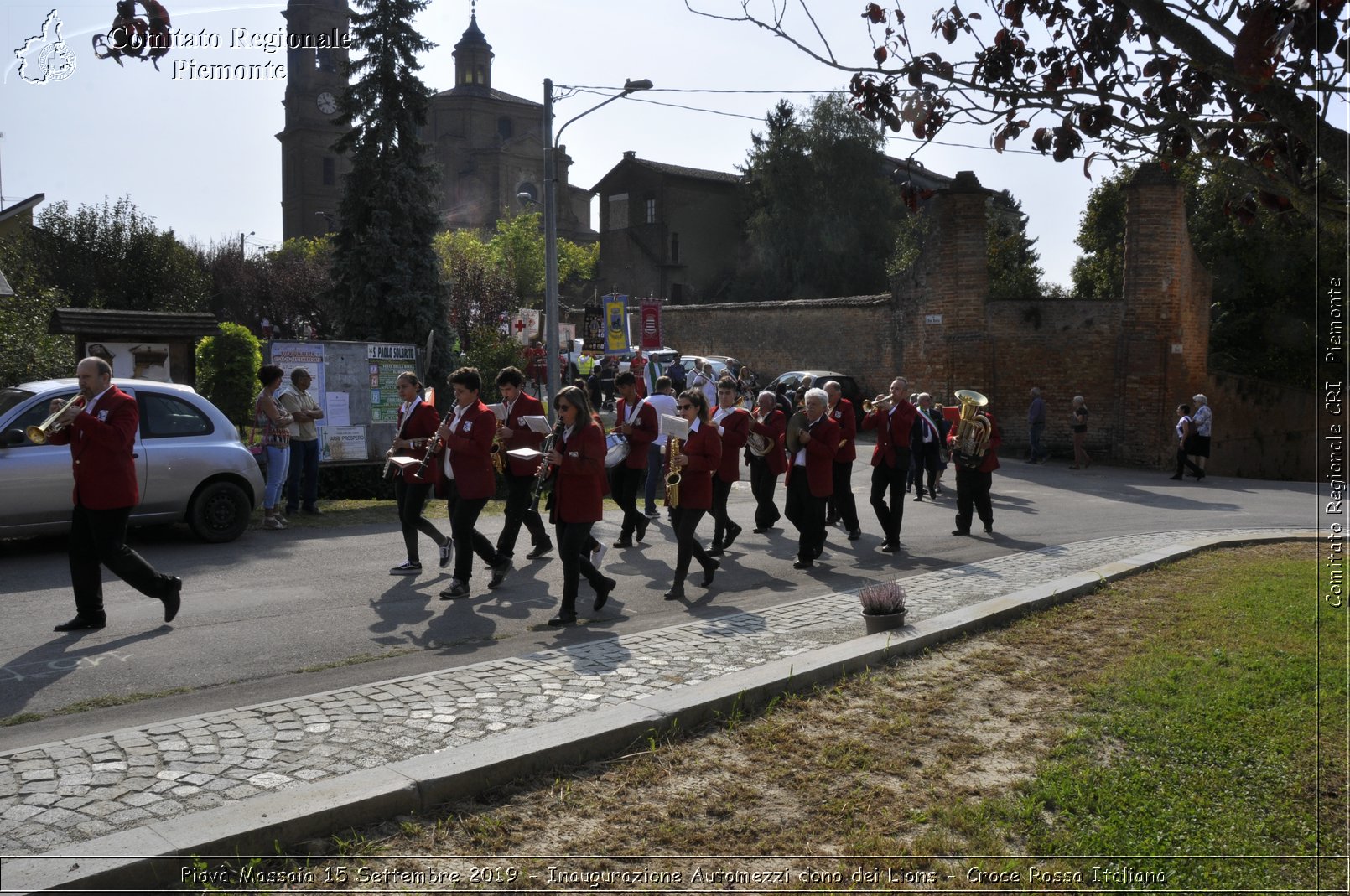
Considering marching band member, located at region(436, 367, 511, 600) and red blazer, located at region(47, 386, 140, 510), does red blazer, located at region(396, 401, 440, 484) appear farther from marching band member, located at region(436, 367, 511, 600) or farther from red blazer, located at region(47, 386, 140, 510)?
red blazer, located at region(47, 386, 140, 510)

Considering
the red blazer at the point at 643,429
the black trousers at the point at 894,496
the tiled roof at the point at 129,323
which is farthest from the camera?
the tiled roof at the point at 129,323

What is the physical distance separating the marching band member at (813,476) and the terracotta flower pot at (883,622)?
3.11 m

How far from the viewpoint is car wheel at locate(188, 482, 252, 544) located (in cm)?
1138

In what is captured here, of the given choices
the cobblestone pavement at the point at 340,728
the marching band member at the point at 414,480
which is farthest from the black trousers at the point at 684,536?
the marching band member at the point at 414,480

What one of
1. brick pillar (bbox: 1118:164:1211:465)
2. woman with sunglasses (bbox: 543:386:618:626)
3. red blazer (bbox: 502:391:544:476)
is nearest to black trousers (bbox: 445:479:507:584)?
red blazer (bbox: 502:391:544:476)

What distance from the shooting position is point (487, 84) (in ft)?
270

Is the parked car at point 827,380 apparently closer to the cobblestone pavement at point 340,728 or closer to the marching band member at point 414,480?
the marching band member at point 414,480

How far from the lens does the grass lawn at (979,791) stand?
13.6ft

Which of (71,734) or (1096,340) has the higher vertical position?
(1096,340)

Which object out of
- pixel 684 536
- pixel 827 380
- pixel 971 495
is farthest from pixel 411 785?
pixel 827 380

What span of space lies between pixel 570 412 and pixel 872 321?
79.4ft

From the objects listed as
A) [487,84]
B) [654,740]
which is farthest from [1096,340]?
[487,84]

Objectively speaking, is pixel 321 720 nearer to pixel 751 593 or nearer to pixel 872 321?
pixel 751 593

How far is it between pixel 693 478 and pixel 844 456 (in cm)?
358
